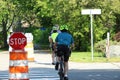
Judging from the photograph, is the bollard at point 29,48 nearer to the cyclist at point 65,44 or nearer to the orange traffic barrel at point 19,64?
the cyclist at point 65,44

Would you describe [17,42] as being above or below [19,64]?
above

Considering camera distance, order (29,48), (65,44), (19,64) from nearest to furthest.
→ (19,64) < (65,44) < (29,48)

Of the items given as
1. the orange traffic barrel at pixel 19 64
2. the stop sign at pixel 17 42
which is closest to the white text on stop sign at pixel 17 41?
the stop sign at pixel 17 42

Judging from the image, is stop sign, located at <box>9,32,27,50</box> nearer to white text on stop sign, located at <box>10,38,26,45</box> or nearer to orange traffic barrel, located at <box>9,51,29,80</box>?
white text on stop sign, located at <box>10,38,26,45</box>

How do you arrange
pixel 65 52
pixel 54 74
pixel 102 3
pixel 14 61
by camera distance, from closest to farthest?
1. pixel 14 61
2. pixel 65 52
3. pixel 54 74
4. pixel 102 3

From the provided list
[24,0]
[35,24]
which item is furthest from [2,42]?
[35,24]

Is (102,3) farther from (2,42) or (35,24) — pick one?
(35,24)

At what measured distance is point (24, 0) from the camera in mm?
57344

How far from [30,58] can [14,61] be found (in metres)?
17.7

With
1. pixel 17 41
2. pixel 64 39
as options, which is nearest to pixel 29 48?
pixel 64 39

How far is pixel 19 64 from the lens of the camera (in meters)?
11.2

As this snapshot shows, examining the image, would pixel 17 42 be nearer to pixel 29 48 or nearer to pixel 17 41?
pixel 17 41

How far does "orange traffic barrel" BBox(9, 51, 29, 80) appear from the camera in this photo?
11136mm

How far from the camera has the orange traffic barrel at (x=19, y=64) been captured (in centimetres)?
1114
